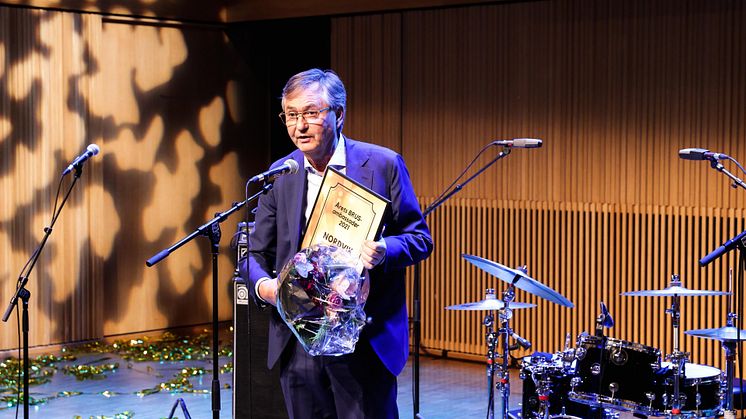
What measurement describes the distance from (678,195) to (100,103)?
469 centimetres

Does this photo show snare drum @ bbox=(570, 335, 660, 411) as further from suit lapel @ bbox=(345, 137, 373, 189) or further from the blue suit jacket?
suit lapel @ bbox=(345, 137, 373, 189)

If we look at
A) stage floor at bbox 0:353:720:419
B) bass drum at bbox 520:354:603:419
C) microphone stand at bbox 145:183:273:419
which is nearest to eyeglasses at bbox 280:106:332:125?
microphone stand at bbox 145:183:273:419

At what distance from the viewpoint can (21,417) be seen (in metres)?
6.86

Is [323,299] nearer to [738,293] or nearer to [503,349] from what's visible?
[503,349]

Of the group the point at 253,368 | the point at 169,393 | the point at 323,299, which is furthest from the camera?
the point at 169,393

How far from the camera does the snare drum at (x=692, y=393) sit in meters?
5.50

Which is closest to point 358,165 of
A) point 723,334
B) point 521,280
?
point 521,280

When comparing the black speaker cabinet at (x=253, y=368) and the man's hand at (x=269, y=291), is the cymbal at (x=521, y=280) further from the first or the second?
the man's hand at (x=269, y=291)

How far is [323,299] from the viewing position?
3.12 metres

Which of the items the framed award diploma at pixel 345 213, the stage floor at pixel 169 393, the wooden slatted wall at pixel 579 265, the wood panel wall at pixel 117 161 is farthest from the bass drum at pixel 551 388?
the wood panel wall at pixel 117 161

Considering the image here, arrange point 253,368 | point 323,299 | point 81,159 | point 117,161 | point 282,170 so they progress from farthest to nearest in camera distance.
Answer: point 117,161, point 253,368, point 81,159, point 282,170, point 323,299

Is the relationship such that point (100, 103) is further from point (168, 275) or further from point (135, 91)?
point (168, 275)

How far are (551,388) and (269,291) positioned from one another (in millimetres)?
2847

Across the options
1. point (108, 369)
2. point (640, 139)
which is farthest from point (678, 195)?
point (108, 369)
